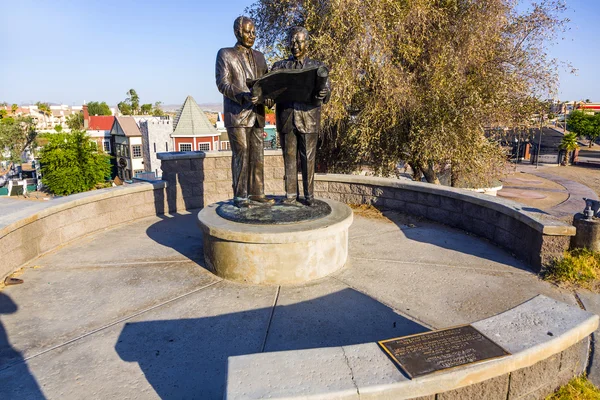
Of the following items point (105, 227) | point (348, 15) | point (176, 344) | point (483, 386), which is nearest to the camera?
point (483, 386)

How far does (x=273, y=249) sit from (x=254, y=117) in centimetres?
170

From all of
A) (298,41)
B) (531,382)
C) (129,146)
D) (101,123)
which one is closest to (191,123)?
(129,146)

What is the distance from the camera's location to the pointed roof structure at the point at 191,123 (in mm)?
41287

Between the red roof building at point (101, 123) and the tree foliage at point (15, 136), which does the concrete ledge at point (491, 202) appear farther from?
the red roof building at point (101, 123)

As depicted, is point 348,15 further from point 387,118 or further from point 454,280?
point 454,280

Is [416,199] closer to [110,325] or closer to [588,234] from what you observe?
[588,234]

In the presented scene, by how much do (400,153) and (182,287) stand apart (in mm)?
7853

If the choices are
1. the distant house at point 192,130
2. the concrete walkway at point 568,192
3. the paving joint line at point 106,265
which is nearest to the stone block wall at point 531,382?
the paving joint line at point 106,265

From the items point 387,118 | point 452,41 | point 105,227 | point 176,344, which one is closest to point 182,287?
point 176,344

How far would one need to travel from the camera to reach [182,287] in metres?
4.36

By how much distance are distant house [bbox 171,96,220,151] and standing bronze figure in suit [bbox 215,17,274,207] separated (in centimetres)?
3791

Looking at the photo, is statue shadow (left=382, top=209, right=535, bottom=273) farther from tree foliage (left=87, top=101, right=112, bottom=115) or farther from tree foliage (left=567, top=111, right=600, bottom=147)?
tree foliage (left=87, top=101, right=112, bottom=115)

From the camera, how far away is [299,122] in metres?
4.78

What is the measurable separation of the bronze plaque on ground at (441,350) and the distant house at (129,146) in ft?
157
